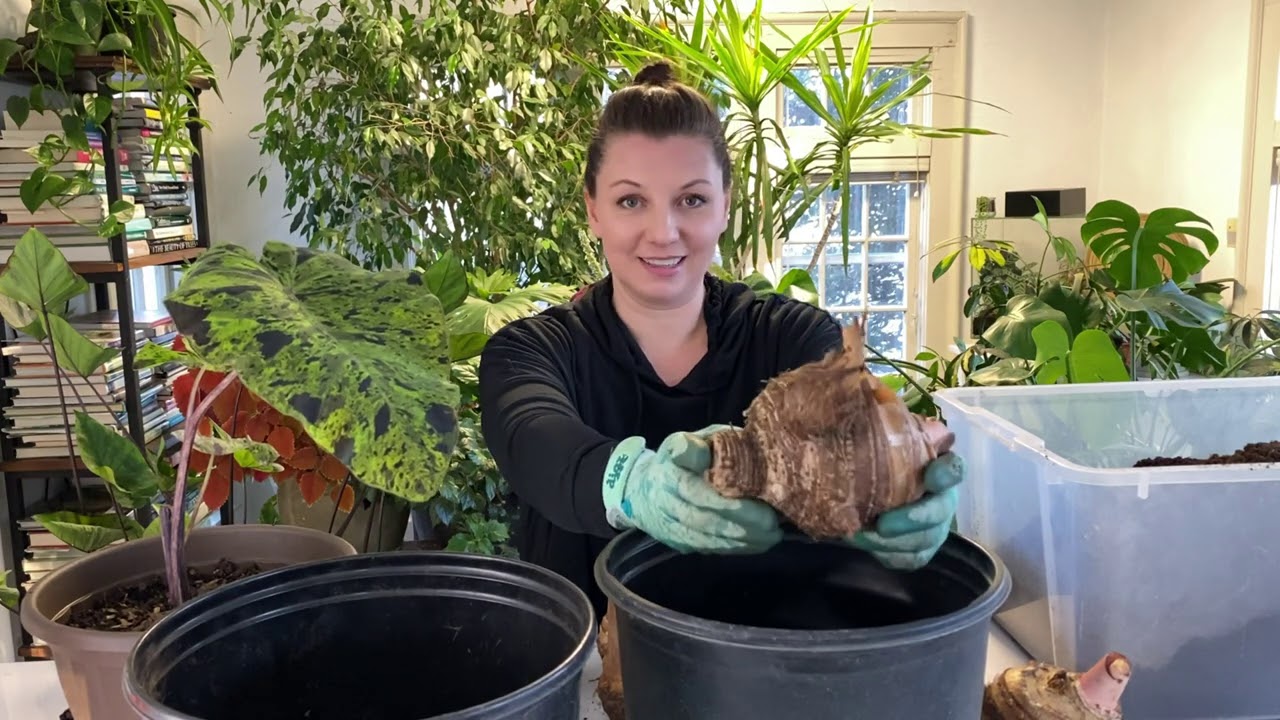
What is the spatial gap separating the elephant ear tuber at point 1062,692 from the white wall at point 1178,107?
123 inches

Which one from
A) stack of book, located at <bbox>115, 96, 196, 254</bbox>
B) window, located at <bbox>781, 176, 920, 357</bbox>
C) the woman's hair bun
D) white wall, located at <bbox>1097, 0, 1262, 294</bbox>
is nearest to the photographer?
the woman's hair bun

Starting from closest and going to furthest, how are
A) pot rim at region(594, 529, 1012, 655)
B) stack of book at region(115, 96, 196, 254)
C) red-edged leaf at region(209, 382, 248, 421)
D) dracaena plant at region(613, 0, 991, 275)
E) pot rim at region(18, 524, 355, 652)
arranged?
pot rim at region(594, 529, 1012, 655) → pot rim at region(18, 524, 355, 652) → red-edged leaf at region(209, 382, 248, 421) → dracaena plant at region(613, 0, 991, 275) → stack of book at region(115, 96, 196, 254)

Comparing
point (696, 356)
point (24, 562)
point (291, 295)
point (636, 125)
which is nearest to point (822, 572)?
point (291, 295)

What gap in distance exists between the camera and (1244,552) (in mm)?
780

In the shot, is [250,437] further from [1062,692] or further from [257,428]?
[1062,692]

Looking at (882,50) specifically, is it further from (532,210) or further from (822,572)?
(822,572)

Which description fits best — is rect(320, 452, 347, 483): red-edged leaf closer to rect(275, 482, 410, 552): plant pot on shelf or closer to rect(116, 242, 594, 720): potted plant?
rect(275, 482, 410, 552): plant pot on shelf

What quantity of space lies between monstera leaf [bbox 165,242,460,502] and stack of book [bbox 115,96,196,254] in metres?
1.84

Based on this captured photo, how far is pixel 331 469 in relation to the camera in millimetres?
1002

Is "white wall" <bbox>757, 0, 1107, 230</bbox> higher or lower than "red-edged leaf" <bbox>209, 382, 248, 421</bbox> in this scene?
higher

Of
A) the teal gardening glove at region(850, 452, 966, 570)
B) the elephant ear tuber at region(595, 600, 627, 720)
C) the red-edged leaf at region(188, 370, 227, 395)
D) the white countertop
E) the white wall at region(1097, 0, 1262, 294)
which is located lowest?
the white countertop

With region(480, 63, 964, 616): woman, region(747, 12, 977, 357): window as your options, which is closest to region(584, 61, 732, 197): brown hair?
region(480, 63, 964, 616): woman

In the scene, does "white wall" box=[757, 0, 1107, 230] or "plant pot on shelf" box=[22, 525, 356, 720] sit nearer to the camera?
"plant pot on shelf" box=[22, 525, 356, 720]

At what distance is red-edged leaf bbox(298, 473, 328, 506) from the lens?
102cm
